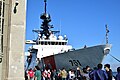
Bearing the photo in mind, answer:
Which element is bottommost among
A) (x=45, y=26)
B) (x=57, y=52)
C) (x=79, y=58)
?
(x=79, y=58)

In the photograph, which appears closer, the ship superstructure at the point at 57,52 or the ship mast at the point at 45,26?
the ship superstructure at the point at 57,52

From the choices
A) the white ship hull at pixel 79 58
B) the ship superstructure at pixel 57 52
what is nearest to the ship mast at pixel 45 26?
the ship superstructure at pixel 57 52

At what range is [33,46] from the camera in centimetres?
3550

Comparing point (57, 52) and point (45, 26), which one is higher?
point (45, 26)

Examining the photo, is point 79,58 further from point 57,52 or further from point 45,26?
point 45,26

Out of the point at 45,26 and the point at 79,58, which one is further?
the point at 45,26

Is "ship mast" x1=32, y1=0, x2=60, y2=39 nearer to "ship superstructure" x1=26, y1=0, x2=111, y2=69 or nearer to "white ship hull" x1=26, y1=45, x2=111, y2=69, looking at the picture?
"ship superstructure" x1=26, y1=0, x2=111, y2=69

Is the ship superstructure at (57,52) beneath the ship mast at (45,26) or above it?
beneath

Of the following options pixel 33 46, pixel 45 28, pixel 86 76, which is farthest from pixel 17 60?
pixel 45 28

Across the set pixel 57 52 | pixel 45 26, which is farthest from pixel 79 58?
pixel 45 26

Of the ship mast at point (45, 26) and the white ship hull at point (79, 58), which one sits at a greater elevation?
the ship mast at point (45, 26)

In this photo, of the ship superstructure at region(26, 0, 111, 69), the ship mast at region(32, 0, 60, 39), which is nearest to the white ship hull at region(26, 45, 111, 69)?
the ship superstructure at region(26, 0, 111, 69)

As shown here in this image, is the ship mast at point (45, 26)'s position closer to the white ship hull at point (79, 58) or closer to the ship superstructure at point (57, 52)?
the ship superstructure at point (57, 52)

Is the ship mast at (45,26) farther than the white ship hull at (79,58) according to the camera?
Yes
